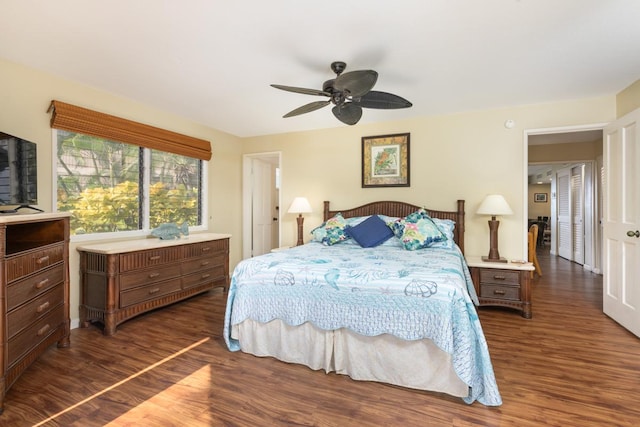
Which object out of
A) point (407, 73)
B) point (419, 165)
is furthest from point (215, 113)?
point (419, 165)

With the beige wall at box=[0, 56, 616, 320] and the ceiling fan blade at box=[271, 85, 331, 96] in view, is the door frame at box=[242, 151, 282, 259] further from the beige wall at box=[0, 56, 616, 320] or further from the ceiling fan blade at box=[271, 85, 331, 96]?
the ceiling fan blade at box=[271, 85, 331, 96]

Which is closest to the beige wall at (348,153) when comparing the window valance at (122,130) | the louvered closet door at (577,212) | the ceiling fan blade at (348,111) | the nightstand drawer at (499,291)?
the window valance at (122,130)

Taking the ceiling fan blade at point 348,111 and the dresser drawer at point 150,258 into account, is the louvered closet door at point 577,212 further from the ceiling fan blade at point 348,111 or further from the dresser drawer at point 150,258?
the dresser drawer at point 150,258

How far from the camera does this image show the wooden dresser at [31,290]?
1.84 m

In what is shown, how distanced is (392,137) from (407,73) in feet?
5.18

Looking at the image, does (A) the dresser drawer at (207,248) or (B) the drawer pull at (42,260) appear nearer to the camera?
(B) the drawer pull at (42,260)

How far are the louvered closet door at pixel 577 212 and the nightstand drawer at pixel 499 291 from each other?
4042 millimetres

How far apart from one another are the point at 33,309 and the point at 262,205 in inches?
155

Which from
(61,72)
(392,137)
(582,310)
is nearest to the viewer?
(61,72)

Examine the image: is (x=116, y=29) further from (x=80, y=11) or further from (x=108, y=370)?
(x=108, y=370)

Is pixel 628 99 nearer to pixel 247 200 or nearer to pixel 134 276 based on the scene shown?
pixel 247 200

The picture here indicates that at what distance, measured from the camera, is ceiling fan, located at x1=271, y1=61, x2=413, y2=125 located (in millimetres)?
2213

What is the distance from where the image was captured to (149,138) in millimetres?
3766

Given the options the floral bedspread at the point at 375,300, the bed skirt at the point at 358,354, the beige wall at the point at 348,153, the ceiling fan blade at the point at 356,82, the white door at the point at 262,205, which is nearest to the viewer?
the floral bedspread at the point at 375,300
